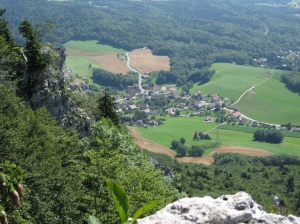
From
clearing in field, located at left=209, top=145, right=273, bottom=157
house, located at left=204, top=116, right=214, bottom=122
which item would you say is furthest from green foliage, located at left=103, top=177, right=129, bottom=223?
house, located at left=204, top=116, right=214, bottom=122

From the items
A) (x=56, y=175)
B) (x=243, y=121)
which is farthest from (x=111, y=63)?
(x=56, y=175)

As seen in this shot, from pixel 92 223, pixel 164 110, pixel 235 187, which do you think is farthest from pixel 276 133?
pixel 92 223

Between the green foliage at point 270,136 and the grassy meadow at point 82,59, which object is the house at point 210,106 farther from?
the grassy meadow at point 82,59

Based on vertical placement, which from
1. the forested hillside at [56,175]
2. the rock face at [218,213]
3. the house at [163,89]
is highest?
the rock face at [218,213]

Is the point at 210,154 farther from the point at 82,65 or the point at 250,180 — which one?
the point at 82,65

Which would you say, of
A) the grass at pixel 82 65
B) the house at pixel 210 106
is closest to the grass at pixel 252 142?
the house at pixel 210 106

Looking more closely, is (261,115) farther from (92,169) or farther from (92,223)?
(92,223)

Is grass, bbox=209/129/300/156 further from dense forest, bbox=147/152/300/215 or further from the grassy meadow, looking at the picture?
the grassy meadow
